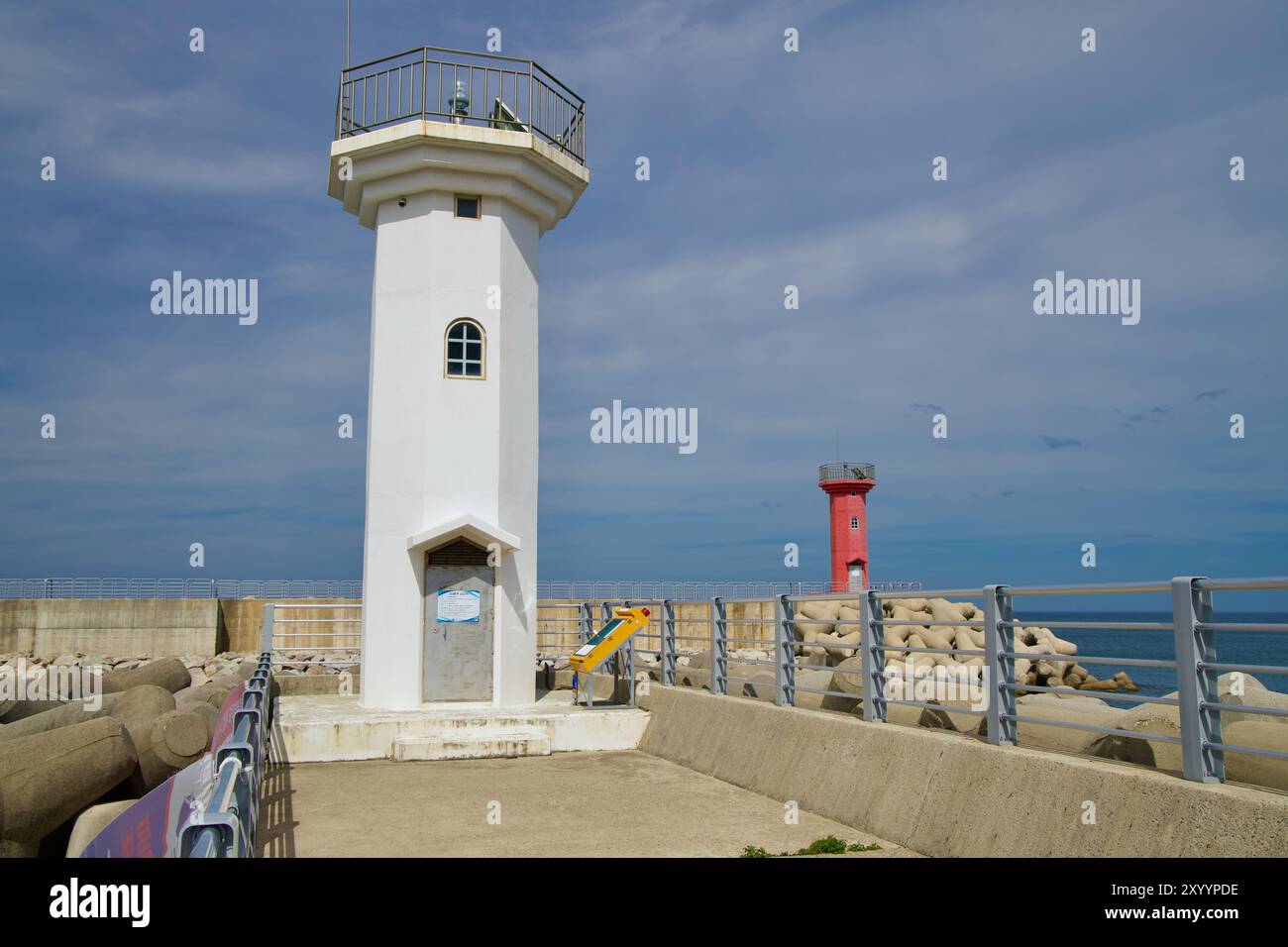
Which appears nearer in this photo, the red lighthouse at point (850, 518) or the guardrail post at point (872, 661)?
the guardrail post at point (872, 661)

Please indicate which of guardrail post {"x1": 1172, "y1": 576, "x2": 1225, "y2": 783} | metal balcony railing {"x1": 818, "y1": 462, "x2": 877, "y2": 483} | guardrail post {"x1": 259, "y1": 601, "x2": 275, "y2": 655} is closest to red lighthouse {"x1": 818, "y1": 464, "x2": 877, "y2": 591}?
metal balcony railing {"x1": 818, "y1": 462, "x2": 877, "y2": 483}

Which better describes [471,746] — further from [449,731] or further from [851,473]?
[851,473]

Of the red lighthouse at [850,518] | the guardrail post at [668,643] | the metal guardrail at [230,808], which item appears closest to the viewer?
the metal guardrail at [230,808]

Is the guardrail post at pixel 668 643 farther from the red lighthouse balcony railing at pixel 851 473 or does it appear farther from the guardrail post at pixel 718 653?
the red lighthouse balcony railing at pixel 851 473

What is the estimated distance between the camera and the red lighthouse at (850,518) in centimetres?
4675

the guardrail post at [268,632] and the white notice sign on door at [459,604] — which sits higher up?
the white notice sign on door at [459,604]

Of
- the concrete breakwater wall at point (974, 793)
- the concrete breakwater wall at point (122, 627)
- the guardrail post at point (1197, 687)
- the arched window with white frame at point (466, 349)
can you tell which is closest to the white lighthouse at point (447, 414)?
the arched window with white frame at point (466, 349)

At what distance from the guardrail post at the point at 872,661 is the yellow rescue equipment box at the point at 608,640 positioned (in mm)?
5329

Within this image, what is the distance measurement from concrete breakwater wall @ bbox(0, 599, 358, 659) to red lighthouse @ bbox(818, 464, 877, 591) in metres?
22.9

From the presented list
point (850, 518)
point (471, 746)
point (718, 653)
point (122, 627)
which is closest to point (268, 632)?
point (471, 746)

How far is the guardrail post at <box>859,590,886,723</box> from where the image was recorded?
809 cm

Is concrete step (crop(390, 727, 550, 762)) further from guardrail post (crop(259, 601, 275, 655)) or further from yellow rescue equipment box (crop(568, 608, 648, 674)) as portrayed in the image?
guardrail post (crop(259, 601, 275, 655))
